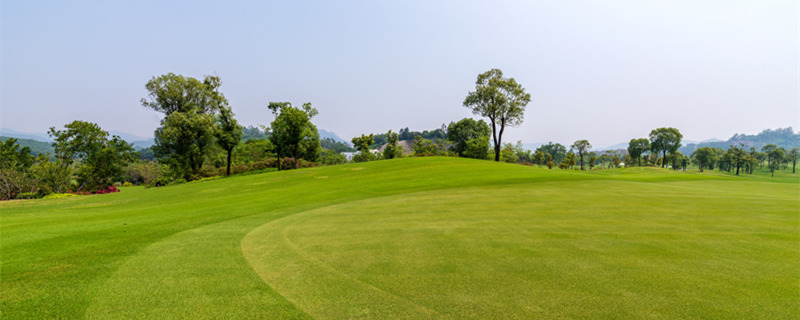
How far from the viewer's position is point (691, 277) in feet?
13.3

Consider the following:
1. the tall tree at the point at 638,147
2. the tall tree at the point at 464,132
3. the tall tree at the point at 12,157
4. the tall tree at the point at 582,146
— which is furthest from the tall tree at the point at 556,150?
the tall tree at the point at 12,157

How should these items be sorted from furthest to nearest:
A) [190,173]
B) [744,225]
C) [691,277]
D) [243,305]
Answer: [190,173] < [744,225] < [691,277] < [243,305]

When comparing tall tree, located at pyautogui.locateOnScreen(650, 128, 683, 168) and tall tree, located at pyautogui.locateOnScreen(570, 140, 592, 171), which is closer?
tall tree, located at pyautogui.locateOnScreen(650, 128, 683, 168)

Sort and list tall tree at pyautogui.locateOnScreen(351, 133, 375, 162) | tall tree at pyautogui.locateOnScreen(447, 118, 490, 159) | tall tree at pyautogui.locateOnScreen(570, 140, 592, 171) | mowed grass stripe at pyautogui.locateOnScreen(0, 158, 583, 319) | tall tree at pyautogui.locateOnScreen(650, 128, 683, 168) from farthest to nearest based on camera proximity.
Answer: tall tree at pyautogui.locateOnScreen(570, 140, 592, 171) → tall tree at pyautogui.locateOnScreen(650, 128, 683, 168) → tall tree at pyautogui.locateOnScreen(447, 118, 490, 159) → tall tree at pyautogui.locateOnScreen(351, 133, 375, 162) → mowed grass stripe at pyautogui.locateOnScreen(0, 158, 583, 319)

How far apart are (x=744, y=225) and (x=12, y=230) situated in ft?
61.0

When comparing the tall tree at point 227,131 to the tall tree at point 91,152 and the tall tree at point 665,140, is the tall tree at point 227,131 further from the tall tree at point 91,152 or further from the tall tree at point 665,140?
the tall tree at point 665,140

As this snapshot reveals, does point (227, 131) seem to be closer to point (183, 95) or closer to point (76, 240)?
point (183, 95)

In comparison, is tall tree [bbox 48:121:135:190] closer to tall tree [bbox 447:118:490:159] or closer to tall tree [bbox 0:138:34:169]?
tall tree [bbox 0:138:34:169]

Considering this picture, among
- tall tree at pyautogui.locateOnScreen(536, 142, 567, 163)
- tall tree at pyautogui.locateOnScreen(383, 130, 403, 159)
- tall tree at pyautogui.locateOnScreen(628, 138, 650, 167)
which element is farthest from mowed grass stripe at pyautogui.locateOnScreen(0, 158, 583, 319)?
tall tree at pyautogui.locateOnScreen(536, 142, 567, 163)

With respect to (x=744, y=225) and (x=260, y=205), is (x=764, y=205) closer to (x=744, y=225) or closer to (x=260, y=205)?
(x=744, y=225)

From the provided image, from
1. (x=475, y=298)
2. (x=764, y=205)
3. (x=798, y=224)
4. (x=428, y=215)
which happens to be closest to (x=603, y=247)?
(x=475, y=298)

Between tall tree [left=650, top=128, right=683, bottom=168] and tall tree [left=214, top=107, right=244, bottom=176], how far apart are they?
329 ft

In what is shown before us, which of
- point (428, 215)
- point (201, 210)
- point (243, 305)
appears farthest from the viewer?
point (201, 210)

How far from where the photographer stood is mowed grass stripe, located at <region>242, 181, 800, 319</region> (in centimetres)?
339
